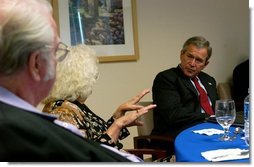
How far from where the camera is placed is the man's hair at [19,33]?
878 millimetres

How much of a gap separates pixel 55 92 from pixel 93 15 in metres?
0.88

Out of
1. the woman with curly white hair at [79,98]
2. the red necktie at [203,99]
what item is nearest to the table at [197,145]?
the woman with curly white hair at [79,98]

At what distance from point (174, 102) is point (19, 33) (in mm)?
1564

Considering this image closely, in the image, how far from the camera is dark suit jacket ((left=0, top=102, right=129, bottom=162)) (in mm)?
836

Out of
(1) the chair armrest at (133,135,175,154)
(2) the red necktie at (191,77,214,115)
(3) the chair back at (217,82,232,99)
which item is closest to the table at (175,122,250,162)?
(1) the chair armrest at (133,135,175,154)

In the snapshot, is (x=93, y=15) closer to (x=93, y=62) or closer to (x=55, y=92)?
(x=93, y=62)

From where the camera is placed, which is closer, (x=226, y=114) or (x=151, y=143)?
(x=226, y=114)

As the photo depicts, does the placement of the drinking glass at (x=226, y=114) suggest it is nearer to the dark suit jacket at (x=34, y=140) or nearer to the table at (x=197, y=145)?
the table at (x=197, y=145)

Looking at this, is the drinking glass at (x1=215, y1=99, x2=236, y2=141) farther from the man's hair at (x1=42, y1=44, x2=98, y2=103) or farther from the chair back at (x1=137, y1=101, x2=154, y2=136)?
the chair back at (x1=137, y1=101, x2=154, y2=136)

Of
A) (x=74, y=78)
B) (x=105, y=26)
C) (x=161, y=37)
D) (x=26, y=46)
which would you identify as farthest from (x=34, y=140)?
(x=161, y=37)

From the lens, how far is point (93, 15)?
7.81 ft

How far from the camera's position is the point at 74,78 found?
1.67 metres

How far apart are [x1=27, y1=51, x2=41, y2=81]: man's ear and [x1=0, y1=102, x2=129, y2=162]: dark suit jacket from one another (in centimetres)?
10

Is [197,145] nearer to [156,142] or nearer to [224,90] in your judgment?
[156,142]
